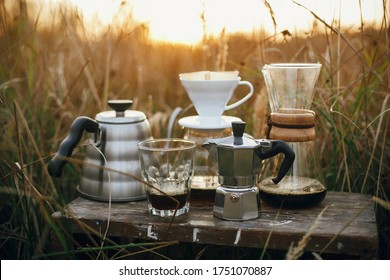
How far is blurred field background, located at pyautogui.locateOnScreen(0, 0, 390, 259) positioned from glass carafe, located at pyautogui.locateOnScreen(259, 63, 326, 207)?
6.7 inches

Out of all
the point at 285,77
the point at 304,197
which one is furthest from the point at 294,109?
the point at 304,197

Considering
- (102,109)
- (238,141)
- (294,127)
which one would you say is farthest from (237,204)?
(102,109)

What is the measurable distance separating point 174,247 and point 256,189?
0.54 meters

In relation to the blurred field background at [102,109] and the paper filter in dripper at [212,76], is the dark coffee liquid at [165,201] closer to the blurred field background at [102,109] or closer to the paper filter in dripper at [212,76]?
the blurred field background at [102,109]

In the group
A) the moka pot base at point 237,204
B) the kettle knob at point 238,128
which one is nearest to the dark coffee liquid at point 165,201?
the moka pot base at point 237,204

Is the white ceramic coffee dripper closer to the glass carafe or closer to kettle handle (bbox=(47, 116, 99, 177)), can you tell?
the glass carafe

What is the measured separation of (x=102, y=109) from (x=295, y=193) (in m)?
1.17

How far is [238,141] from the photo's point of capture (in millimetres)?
1646

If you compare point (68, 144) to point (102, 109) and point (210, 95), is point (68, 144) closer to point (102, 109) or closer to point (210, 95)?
point (210, 95)

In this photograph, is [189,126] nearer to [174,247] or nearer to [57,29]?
[174,247]

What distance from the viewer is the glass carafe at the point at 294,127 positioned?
5.77 feet

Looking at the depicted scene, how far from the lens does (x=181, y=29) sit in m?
3.01

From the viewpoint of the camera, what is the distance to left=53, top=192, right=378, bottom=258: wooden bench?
1537 millimetres
